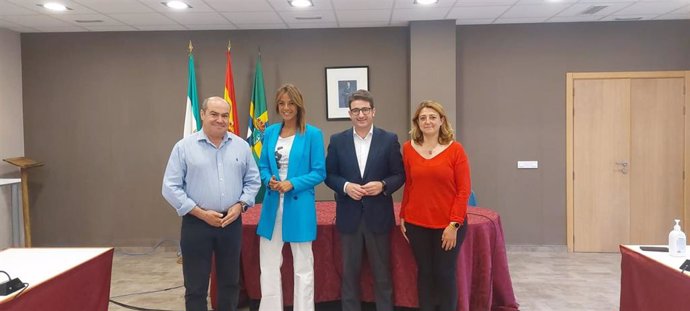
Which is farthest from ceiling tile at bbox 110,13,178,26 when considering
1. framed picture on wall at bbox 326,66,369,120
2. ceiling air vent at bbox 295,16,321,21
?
framed picture on wall at bbox 326,66,369,120

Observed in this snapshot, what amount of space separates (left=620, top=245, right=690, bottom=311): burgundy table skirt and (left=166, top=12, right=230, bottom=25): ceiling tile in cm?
398

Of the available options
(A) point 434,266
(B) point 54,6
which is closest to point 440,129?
(A) point 434,266

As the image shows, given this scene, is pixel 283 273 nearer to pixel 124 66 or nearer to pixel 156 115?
pixel 156 115

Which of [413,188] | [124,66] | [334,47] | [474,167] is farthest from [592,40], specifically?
[124,66]

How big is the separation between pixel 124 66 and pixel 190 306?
3.71 metres

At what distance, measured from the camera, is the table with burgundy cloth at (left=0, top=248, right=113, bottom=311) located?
179 centimetres

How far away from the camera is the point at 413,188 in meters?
2.55

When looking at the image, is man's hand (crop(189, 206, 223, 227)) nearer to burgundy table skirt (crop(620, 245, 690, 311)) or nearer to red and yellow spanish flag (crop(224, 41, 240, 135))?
burgundy table skirt (crop(620, 245, 690, 311))

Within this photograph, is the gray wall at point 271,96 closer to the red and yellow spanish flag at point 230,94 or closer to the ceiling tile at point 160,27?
the ceiling tile at point 160,27

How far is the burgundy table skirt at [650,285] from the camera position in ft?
6.39

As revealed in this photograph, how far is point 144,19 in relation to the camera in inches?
181

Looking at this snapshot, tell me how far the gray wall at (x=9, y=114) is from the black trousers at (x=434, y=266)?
15.4 ft

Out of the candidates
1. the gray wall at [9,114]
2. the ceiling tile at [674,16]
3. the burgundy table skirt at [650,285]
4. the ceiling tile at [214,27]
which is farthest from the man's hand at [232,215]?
the ceiling tile at [674,16]

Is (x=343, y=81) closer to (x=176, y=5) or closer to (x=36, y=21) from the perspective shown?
(x=176, y=5)
